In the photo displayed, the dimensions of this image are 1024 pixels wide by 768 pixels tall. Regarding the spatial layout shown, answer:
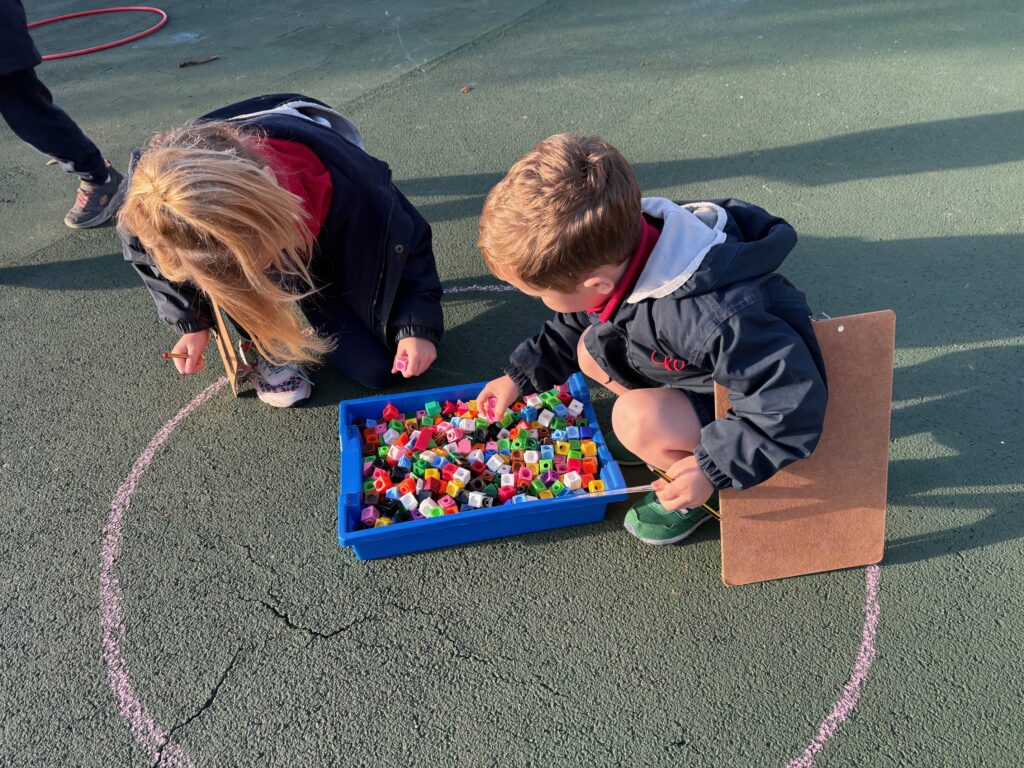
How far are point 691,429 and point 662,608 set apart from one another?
0.51 metres

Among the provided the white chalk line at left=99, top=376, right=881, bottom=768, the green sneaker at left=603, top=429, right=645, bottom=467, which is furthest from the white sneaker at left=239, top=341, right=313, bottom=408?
the green sneaker at left=603, top=429, right=645, bottom=467

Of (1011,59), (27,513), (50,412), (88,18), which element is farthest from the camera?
(88,18)

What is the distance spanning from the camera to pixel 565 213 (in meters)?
1.64

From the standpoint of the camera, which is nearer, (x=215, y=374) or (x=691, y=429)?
(x=691, y=429)

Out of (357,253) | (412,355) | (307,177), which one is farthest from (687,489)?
(307,177)

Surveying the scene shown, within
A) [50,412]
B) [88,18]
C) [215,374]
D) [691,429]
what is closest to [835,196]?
[691,429]

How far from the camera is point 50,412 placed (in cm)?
275

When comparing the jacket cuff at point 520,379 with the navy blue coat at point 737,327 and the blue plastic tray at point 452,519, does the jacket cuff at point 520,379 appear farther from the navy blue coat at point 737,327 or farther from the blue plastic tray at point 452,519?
the navy blue coat at point 737,327

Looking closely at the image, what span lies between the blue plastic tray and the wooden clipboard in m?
0.39

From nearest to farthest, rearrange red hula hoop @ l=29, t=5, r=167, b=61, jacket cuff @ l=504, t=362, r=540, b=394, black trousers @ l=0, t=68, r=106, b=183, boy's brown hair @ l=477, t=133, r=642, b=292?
boy's brown hair @ l=477, t=133, r=642, b=292 → jacket cuff @ l=504, t=362, r=540, b=394 → black trousers @ l=0, t=68, r=106, b=183 → red hula hoop @ l=29, t=5, r=167, b=61

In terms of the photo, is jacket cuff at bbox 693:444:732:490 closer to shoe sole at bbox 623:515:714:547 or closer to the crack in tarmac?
shoe sole at bbox 623:515:714:547

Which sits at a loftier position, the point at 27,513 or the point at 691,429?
the point at 691,429

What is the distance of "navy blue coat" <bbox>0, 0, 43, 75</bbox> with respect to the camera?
306 cm

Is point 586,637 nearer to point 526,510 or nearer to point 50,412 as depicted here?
point 526,510
